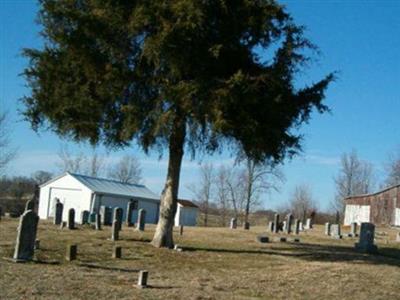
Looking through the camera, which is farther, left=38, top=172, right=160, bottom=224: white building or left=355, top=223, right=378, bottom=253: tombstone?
left=38, top=172, right=160, bottom=224: white building

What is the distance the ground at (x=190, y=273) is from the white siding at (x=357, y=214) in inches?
1658

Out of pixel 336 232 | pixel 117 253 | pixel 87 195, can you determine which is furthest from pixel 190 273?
pixel 87 195

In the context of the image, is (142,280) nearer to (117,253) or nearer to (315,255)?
(117,253)

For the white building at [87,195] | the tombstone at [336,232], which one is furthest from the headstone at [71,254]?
the white building at [87,195]

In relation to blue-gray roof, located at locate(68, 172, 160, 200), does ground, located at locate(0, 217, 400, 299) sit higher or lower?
lower

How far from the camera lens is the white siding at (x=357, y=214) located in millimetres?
63934

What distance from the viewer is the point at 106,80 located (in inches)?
790

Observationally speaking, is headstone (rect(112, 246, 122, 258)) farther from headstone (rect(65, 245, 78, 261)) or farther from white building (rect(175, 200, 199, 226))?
white building (rect(175, 200, 199, 226))

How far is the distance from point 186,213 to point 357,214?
1923 centimetres

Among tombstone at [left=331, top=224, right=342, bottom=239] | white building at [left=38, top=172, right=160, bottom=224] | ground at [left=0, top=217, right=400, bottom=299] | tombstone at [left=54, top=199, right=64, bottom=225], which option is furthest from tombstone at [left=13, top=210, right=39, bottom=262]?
white building at [left=38, top=172, right=160, bottom=224]

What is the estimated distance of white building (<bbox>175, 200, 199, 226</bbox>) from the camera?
7081 cm

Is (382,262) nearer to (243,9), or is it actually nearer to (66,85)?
(243,9)

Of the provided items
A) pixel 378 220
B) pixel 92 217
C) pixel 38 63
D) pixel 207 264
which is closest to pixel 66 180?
pixel 92 217

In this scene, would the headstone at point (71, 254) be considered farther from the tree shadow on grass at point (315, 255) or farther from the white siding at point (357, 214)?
the white siding at point (357, 214)
